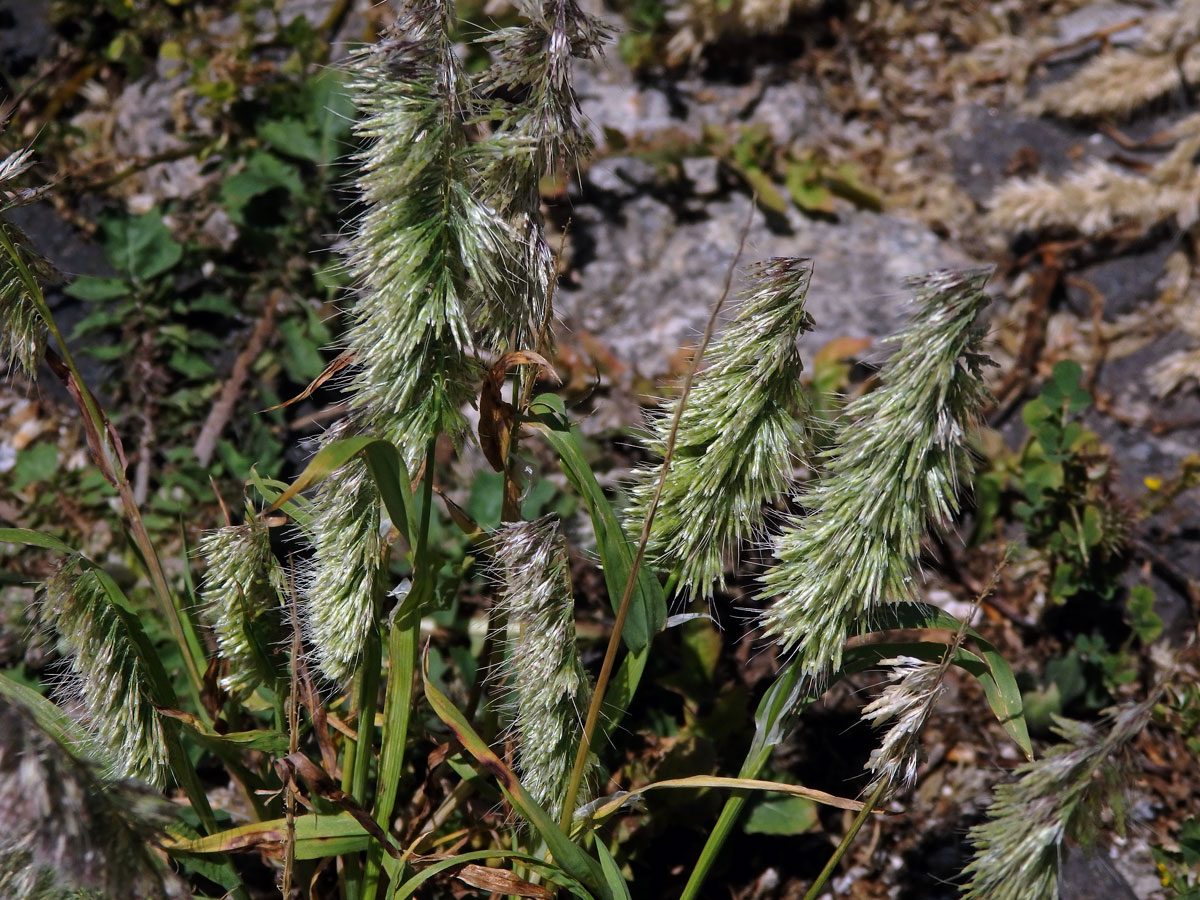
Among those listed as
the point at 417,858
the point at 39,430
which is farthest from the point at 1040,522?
the point at 39,430

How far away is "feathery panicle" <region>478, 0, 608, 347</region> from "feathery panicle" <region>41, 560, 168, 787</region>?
2.00 feet

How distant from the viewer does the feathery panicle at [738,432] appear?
1.11 metres

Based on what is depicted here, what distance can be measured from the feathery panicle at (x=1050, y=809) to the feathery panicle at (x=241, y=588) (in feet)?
3.05

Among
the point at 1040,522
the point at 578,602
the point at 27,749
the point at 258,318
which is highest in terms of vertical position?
the point at 27,749

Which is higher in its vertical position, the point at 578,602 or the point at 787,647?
the point at 787,647

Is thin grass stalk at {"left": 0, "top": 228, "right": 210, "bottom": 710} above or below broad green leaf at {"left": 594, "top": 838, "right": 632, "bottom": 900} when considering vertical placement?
above

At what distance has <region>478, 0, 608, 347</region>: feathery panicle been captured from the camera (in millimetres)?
1066

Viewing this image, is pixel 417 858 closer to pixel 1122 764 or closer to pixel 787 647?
pixel 787 647

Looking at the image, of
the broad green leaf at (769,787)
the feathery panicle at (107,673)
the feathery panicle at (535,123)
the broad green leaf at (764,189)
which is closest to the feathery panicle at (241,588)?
the feathery panicle at (107,673)

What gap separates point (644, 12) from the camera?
3.05 meters

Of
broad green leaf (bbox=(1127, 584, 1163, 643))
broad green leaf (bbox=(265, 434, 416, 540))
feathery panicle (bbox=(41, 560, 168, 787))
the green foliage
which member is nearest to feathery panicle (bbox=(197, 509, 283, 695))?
feathery panicle (bbox=(41, 560, 168, 787))

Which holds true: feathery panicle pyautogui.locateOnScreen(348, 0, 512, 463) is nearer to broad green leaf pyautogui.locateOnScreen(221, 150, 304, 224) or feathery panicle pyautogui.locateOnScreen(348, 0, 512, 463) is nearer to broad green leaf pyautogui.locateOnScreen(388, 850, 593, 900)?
broad green leaf pyautogui.locateOnScreen(388, 850, 593, 900)

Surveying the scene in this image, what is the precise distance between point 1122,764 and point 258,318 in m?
2.17

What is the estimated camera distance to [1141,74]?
9.38ft
